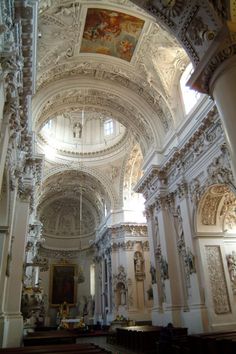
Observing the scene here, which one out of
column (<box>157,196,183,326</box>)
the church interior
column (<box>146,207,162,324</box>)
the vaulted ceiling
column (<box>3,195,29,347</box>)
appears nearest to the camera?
the church interior

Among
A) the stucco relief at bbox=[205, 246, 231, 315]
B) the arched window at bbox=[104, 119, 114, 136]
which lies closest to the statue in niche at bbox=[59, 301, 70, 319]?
the arched window at bbox=[104, 119, 114, 136]

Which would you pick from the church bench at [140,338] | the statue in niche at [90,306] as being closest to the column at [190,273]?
the church bench at [140,338]

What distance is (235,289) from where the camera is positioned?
10.8 m

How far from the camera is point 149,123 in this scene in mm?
15000

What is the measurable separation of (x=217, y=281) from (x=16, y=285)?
718 centimetres

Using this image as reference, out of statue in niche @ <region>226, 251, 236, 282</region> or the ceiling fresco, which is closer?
statue in niche @ <region>226, 251, 236, 282</region>

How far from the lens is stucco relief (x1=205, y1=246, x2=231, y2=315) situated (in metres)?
10.3

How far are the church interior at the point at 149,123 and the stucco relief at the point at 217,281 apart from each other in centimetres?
4

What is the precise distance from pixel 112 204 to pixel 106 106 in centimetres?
904

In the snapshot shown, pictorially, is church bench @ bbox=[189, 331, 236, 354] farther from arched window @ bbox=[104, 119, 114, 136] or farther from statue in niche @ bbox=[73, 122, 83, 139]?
statue in niche @ bbox=[73, 122, 83, 139]

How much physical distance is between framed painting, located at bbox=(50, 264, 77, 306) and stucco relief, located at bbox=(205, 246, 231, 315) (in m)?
20.4

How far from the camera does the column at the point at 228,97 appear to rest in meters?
3.85

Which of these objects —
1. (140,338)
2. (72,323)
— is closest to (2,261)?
(140,338)

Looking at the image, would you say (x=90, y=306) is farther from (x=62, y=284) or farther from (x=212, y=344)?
(x=212, y=344)
